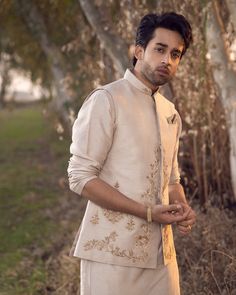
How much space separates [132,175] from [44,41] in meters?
8.60

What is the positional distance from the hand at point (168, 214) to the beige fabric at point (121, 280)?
266 mm

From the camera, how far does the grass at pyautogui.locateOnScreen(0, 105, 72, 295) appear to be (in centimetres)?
577

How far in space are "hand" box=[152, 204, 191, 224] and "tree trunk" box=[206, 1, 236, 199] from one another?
252cm

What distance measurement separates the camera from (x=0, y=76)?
2608cm

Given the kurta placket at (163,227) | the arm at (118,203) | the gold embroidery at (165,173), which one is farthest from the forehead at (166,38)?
the arm at (118,203)

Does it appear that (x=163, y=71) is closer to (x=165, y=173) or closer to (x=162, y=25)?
(x=162, y=25)

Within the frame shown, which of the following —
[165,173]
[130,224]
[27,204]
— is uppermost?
[165,173]

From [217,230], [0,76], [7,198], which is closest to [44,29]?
[7,198]

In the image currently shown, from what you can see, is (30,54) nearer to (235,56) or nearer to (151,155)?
(235,56)

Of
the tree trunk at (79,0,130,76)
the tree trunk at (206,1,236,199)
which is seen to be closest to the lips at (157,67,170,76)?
the tree trunk at (206,1,236,199)

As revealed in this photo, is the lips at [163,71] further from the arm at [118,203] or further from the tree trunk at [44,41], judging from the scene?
the tree trunk at [44,41]

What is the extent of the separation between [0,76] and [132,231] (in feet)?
80.1

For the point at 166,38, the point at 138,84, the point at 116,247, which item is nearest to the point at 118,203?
the point at 116,247

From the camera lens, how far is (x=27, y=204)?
8969 millimetres
